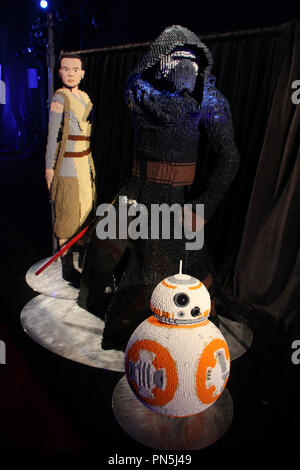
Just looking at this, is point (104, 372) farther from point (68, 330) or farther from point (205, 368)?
point (205, 368)

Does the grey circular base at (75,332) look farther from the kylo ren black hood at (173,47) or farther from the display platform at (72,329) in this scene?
the kylo ren black hood at (173,47)

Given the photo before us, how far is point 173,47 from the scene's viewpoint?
6.06 feet

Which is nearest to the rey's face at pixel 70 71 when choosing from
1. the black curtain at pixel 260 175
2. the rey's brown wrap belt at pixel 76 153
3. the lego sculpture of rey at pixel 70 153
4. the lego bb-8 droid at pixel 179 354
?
the lego sculpture of rey at pixel 70 153

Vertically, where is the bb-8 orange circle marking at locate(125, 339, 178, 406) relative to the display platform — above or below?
above

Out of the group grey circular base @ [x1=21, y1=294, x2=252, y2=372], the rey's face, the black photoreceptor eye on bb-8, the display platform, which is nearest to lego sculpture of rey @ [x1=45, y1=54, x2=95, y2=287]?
the rey's face

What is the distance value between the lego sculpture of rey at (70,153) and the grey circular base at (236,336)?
132cm

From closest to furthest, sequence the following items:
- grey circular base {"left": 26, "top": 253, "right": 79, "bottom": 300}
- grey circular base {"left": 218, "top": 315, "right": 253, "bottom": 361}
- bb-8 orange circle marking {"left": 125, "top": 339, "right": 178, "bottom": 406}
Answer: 1. bb-8 orange circle marking {"left": 125, "top": 339, "right": 178, "bottom": 406}
2. grey circular base {"left": 218, "top": 315, "right": 253, "bottom": 361}
3. grey circular base {"left": 26, "top": 253, "right": 79, "bottom": 300}

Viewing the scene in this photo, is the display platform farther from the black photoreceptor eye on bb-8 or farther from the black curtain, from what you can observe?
the black photoreceptor eye on bb-8

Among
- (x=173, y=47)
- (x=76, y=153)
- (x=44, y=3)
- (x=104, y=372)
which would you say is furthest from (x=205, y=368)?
(x=44, y=3)

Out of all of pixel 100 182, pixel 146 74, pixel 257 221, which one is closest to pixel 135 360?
pixel 146 74

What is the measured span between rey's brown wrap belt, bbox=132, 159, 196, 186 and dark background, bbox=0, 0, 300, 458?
88cm

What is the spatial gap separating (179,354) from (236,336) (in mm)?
1074

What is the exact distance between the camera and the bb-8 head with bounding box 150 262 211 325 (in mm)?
1504

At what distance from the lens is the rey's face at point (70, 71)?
266cm
